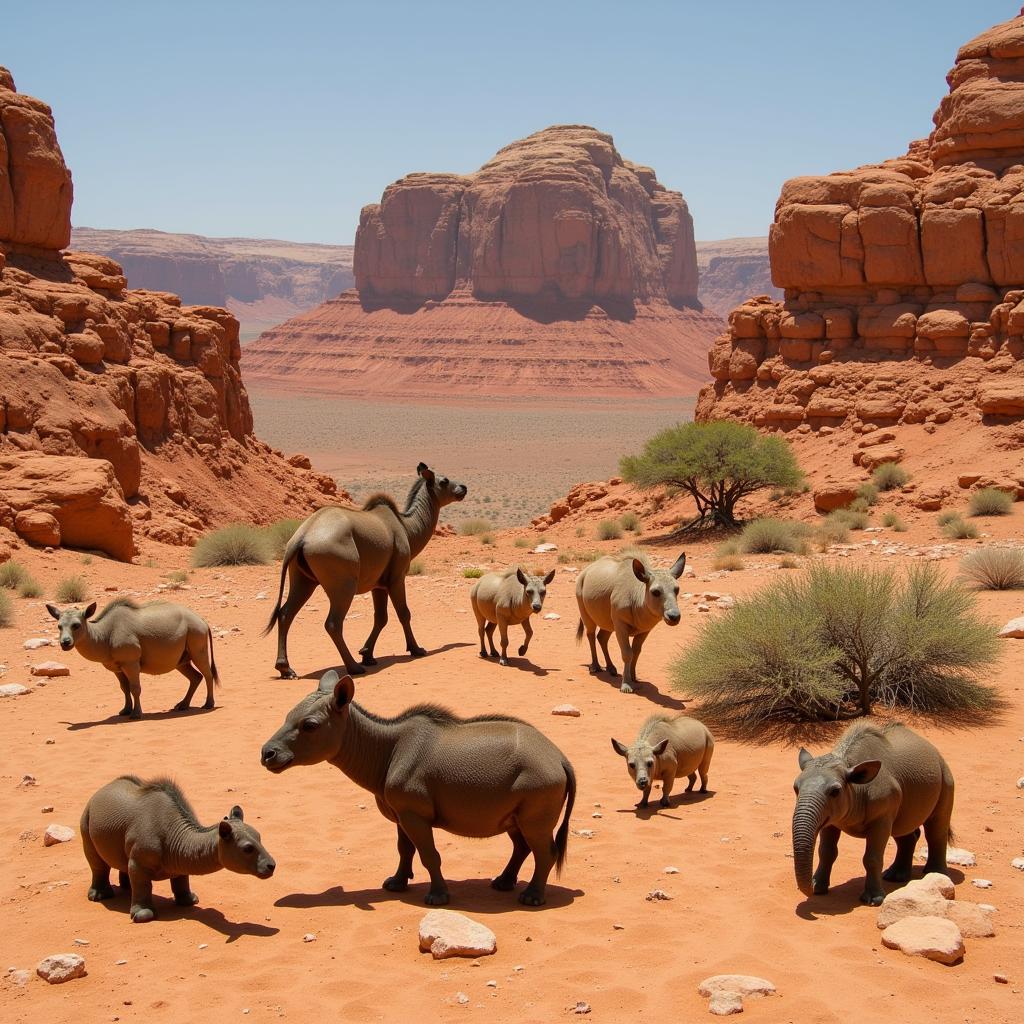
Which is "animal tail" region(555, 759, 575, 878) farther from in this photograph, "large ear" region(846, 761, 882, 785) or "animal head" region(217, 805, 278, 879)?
"animal head" region(217, 805, 278, 879)

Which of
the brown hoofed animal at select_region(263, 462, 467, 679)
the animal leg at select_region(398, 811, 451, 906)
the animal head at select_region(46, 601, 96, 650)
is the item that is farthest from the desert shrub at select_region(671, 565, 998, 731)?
the animal head at select_region(46, 601, 96, 650)

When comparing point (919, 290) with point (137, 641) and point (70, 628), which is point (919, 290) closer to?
point (137, 641)

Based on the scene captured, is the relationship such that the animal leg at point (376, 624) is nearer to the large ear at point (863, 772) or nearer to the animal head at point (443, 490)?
the animal head at point (443, 490)

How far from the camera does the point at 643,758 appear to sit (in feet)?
27.2

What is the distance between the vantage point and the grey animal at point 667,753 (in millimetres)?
8281

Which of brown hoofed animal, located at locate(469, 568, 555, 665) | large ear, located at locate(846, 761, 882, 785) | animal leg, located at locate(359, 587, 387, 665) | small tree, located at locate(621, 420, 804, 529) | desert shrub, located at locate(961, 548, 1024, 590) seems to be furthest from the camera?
small tree, located at locate(621, 420, 804, 529)

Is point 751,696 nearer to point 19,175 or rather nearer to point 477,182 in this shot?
point 19,175

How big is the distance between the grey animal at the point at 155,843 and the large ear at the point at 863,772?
115 inches

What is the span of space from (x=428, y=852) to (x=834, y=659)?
5.26m

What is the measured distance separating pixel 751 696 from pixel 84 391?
756 inches

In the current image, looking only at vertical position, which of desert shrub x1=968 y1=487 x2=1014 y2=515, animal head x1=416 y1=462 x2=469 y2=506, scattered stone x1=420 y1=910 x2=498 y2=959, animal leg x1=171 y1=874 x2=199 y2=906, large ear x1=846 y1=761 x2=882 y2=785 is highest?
animal head x1=416 y1=462 x2=469 y2=506

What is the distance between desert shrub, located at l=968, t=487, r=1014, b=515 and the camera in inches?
1019

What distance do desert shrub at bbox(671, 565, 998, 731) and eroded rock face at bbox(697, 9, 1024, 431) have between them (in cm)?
2078

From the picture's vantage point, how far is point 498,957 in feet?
19.2
